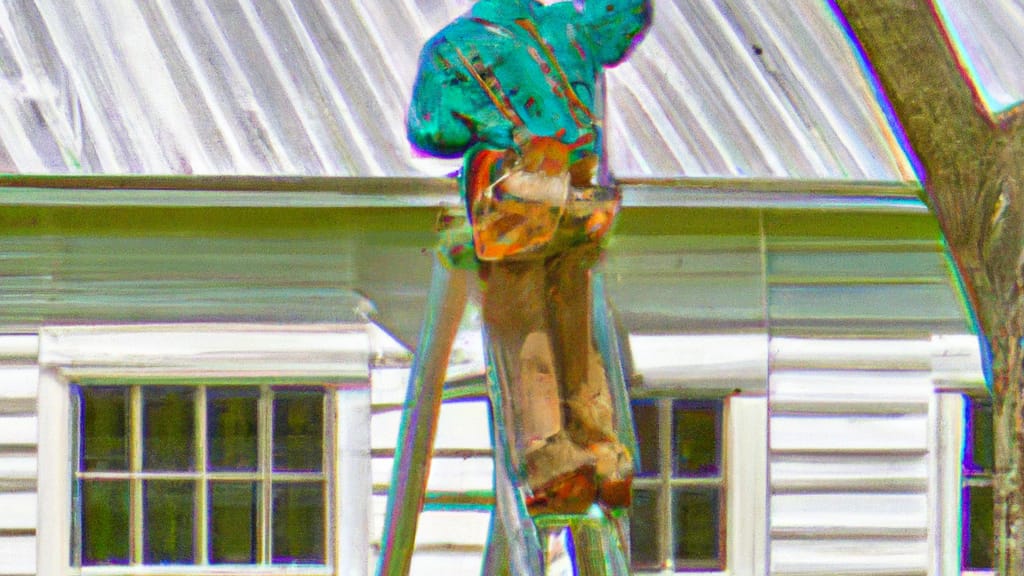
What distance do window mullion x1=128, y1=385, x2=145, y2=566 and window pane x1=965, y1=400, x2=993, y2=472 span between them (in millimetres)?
1022

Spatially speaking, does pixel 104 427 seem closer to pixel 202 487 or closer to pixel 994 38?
pixel 202 487

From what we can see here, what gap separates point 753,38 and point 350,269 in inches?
19.8

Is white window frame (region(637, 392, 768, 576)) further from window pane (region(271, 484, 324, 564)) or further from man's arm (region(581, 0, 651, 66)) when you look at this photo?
man's arm (region(581, 0, 651, 66))

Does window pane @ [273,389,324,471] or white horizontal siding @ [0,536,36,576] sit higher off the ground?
window pane @ [273,389,324,471]

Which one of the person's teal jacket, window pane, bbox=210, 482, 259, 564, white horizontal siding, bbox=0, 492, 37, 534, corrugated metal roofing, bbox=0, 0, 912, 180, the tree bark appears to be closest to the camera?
the person's teal jacket

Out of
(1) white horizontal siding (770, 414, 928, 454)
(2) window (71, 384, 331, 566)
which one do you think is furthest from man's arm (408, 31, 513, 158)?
(1) white horizontal siding (770, 414, 928, 454)

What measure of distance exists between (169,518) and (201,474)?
0.07 m

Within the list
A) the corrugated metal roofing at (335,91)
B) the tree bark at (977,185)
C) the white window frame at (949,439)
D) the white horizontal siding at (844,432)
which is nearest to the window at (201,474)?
the corrugated metal roofing at (335,91)

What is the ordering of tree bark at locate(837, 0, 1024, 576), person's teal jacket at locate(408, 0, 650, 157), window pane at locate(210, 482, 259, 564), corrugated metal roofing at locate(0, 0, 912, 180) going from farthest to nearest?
1. window pane at locate(210, 482, 259, 564)
2. corrugated metal roofing at locate(0, 0, 912, 180)
3. tree bark at locate(837, 0, 1024, 576)
4. person's teal jacket at locate(408, 0, 650, 157)

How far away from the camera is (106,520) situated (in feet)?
4.97

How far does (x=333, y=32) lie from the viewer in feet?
4.28

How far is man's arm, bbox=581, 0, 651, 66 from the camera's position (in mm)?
539

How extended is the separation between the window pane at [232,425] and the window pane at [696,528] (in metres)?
0.52

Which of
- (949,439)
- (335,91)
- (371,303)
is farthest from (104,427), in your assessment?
(949,439)
